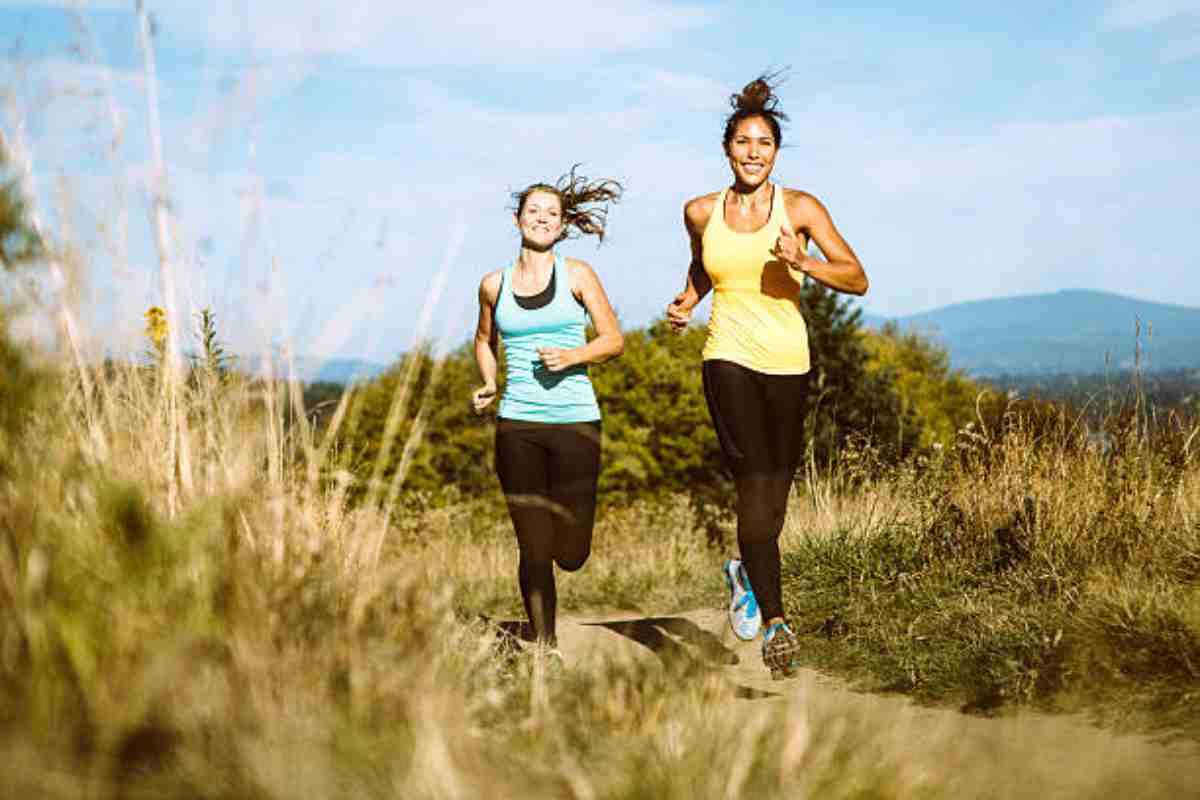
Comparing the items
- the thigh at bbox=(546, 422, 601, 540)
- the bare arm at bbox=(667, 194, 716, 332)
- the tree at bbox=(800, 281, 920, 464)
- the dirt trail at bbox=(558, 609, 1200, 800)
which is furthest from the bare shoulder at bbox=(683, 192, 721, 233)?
the tree at bbox=(800, 281, 920, 464)

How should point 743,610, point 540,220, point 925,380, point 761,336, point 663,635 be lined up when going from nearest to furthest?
point 761,336 → point 743,610 → point 540,220 → point 663,635 → point 925,380

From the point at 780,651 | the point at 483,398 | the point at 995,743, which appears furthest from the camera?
the point at 483,398

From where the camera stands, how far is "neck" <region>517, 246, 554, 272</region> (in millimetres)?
5863

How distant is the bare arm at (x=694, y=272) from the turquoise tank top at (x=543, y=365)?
0.45 meters

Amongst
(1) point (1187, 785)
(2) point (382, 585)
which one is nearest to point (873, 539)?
(1) point (1187, 785)

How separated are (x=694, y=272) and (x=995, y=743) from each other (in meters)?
2.73

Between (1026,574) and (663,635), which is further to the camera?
(663,635)

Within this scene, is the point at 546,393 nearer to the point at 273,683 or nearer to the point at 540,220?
the point at 540,220

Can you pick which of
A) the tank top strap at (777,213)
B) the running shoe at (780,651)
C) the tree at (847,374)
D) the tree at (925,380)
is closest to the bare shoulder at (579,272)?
the tank top strap at (777,213)

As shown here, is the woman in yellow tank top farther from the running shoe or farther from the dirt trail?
the dirt trail

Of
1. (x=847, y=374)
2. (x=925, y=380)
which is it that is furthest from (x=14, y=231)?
(x=925, y=380)

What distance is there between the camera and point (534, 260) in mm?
5879

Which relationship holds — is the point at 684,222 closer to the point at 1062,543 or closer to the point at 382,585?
the point at 1062,543

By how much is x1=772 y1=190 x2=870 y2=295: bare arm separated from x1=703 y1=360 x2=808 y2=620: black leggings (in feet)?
1.55
